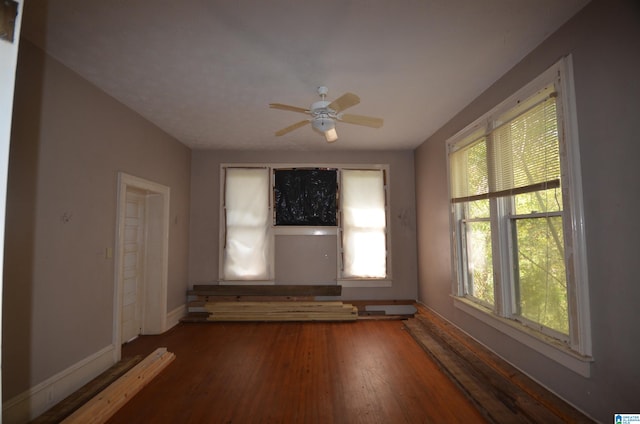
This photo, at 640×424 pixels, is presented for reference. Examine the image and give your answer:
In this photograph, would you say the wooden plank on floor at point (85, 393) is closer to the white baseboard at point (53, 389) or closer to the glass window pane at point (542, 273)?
the white baseboard at point (53, 389)

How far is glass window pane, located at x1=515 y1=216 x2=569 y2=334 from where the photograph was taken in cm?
235

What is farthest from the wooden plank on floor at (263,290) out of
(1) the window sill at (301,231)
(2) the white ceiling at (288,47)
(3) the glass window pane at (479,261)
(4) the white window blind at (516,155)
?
(2) the white ceiling at (288,47)

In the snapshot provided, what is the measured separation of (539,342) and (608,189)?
4.17 ft

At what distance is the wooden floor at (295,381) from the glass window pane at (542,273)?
0.93m

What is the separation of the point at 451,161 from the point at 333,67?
2.07 meters

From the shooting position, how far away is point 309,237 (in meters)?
5.35

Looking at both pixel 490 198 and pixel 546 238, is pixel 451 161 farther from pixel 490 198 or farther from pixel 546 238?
pixel 546 238

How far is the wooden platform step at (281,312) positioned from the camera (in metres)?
4.87

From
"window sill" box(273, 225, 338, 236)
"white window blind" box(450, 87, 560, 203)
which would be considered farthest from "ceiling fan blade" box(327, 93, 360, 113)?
"window sill" box(273, 225, 338, 236)

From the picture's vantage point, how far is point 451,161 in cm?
399

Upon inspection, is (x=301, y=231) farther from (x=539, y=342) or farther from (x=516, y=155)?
(x=539, y=342)

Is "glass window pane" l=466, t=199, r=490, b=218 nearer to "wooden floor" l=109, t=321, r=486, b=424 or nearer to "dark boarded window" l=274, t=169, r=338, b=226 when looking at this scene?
"wooden floor" l=109, t=321, r=486, b=424

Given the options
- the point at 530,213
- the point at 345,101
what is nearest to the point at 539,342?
the point at 530,213

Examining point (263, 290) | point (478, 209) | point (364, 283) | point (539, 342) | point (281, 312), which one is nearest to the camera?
point (539, 342)
